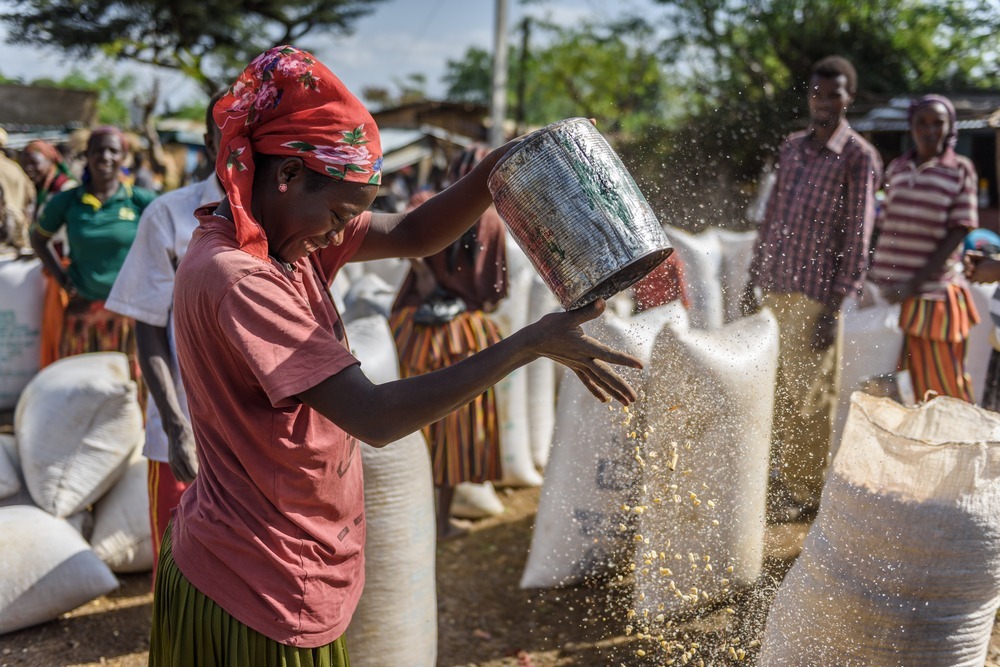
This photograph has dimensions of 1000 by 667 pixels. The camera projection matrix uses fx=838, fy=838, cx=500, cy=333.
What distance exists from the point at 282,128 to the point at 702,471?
159 cm

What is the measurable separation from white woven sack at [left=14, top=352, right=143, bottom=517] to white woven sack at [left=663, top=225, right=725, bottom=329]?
235cm

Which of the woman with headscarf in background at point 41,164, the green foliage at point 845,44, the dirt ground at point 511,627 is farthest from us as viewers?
the green foliage at point 845,44

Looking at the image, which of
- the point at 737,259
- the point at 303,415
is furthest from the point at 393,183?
the point at 303,415

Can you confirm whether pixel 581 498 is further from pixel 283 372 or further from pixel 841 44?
pixel 841 44

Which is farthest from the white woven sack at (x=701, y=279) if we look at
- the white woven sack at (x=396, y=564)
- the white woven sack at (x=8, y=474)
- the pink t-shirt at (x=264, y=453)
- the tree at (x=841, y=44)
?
the tree at (x=841, y=44)

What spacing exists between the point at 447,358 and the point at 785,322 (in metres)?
1.39

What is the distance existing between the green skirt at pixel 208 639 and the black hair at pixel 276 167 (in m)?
0.69

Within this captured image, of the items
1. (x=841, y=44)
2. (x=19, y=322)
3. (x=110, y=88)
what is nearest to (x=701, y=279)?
(x=19, y=322)

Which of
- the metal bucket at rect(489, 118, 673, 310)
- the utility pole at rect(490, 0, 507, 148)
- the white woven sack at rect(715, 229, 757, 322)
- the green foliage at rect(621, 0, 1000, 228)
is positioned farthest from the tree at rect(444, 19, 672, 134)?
the metal bucket at rect(489, 118, 673, 310)

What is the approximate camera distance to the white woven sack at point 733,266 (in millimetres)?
4160

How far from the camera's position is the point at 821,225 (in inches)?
139

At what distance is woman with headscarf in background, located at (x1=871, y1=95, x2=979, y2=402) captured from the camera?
3.51m

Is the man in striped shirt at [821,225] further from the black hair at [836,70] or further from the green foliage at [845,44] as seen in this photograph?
the green foliage at [845,44]

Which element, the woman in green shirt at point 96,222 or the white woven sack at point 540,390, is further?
the white woven sack at point 540,390
